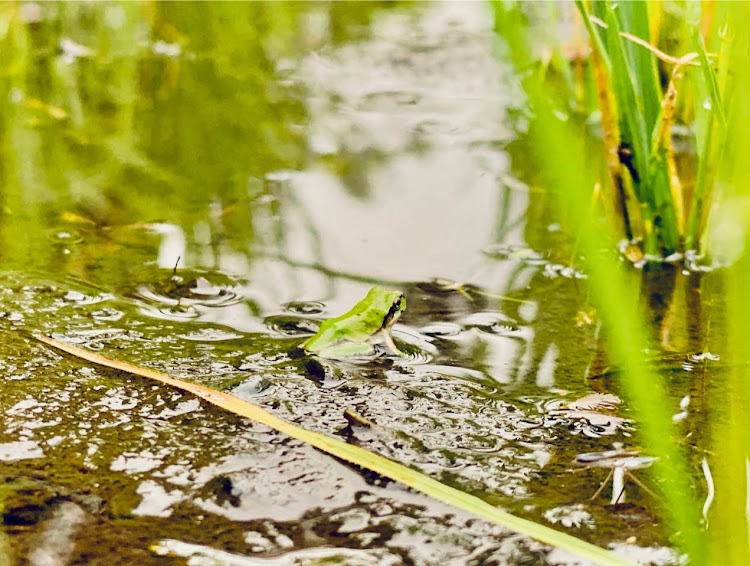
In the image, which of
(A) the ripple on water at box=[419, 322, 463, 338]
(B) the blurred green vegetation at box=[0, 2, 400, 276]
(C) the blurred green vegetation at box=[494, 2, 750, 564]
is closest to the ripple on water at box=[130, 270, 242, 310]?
(B) the blurred green vegetation at box=[0, 2, 400, 276]

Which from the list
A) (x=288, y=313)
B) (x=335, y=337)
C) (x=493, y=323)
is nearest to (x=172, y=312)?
(x=288, y=313)

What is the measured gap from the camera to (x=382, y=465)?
1339 mm

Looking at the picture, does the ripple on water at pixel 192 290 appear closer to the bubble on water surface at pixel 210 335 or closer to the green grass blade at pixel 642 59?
the bubble on water surface at pixel 210 335

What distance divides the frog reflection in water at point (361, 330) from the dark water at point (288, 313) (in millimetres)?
63

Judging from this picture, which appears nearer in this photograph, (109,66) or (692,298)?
(692,298)

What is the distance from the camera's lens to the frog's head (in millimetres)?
1891

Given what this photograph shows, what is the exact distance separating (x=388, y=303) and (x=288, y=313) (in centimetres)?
32

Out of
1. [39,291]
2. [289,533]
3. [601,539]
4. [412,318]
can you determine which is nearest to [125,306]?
[39,291]

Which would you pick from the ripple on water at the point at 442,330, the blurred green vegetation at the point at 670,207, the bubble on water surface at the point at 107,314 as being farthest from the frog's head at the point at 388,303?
the bubble on water surface at the point at 107,314

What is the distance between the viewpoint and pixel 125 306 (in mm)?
2031

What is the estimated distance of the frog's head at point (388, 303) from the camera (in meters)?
1.89

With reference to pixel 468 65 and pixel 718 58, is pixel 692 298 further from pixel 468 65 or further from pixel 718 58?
pixel 468 65

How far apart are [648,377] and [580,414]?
829mm

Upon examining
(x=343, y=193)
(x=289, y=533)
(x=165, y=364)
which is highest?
(x=343, y=193)
